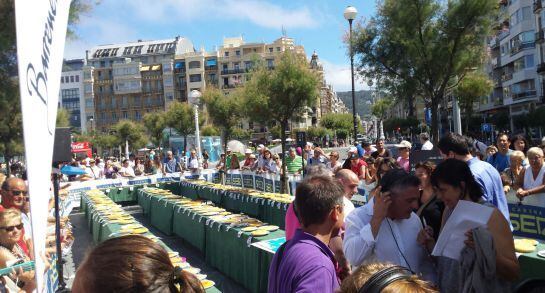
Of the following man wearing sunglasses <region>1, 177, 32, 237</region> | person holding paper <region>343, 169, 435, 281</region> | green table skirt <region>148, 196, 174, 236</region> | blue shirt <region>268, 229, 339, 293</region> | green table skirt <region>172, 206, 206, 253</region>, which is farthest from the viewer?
green table skirt <region>148, 196, 174, 236</region>

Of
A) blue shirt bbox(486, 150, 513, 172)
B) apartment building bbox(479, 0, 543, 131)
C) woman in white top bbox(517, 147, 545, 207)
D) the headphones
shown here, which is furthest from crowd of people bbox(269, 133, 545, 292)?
apartment building bbox(479, 0, 543, 131)

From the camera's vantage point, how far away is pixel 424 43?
1457 centimetres

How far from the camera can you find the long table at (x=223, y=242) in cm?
622

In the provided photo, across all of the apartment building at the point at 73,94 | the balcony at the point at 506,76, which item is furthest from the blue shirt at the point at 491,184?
the apartment building at the point at 73,94

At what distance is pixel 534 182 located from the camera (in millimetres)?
7055

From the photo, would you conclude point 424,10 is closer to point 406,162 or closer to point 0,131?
point 406,162

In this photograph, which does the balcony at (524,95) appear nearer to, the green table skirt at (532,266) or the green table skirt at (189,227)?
the green table skirt at (189,227)

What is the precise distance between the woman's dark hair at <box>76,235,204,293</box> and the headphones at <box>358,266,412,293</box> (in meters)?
0.50

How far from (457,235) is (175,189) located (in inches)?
646

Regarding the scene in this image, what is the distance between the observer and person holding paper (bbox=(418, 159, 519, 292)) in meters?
2.87

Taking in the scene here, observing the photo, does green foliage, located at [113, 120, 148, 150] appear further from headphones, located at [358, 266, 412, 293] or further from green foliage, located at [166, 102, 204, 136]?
headphones, located at [358, 266, 412, 293]

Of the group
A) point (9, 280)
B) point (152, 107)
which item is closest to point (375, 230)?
point (9, 280)

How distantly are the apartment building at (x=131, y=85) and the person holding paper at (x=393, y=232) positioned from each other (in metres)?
97.6

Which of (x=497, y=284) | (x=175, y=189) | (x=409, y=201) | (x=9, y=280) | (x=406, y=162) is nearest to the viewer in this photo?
(x=497, y=284)
